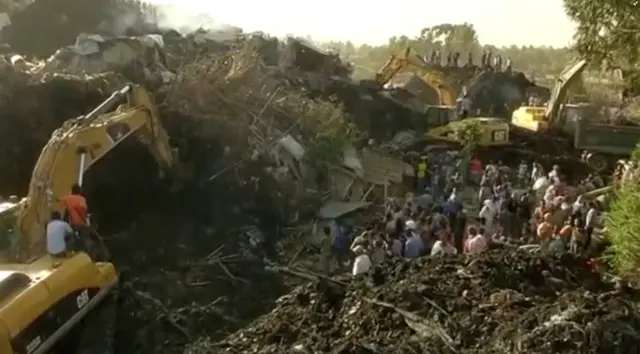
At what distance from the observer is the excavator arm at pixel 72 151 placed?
397 inches

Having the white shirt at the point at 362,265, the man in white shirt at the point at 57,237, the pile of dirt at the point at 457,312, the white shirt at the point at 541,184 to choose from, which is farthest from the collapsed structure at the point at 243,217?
the white shirt at the point at 541,184

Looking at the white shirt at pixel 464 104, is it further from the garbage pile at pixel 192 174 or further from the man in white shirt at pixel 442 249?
the man in white shirt at pixel 442 249

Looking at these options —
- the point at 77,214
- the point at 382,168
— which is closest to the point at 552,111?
the point at 382,168

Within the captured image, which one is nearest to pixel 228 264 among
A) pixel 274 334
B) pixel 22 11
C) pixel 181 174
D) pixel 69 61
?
pixel 181 174

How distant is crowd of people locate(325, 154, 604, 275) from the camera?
12.6 meters

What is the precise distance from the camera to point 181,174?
15289 millimetres

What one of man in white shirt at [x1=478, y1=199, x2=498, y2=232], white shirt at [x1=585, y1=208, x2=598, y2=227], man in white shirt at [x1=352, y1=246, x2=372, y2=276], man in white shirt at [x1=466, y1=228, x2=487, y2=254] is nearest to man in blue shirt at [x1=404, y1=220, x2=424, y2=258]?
man in white shirt at [x1=466, y1=228, x2=487, y2=254]

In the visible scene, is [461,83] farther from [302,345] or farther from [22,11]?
[302,345]

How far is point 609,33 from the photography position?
1469cm

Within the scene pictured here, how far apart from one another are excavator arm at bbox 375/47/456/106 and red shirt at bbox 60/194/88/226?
17925mm

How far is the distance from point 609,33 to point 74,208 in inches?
347

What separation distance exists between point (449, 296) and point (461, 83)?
27998 mm

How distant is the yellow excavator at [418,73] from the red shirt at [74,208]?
17.3 meters

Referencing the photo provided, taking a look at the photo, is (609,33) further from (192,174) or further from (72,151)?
(72,151)
